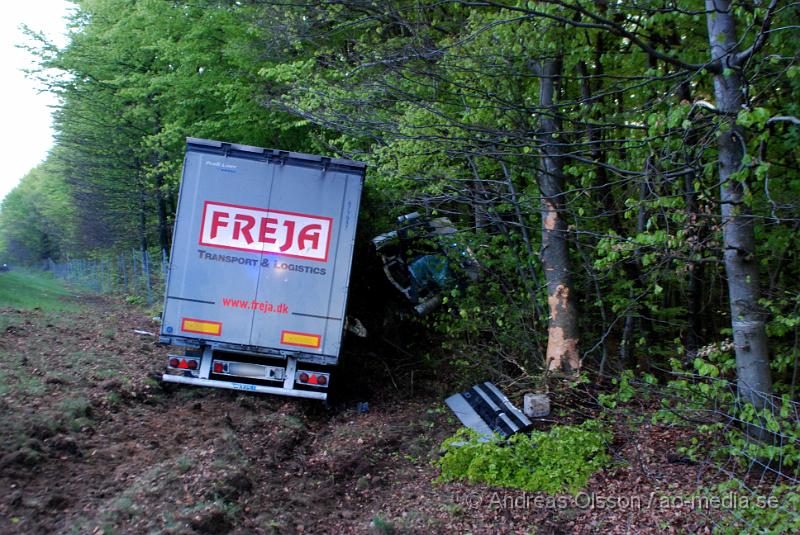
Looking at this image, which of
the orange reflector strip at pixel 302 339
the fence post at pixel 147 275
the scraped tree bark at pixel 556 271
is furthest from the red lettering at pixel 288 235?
the fence post at pixel 147 275

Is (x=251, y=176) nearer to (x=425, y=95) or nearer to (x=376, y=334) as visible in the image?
(x=425, y=95)

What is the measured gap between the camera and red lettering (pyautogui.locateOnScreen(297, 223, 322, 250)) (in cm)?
877

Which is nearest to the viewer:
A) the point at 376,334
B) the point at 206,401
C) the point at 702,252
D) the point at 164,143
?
the point at 702,252

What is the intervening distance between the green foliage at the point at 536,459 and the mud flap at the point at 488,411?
41cm

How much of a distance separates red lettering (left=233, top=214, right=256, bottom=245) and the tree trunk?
587 centimetres

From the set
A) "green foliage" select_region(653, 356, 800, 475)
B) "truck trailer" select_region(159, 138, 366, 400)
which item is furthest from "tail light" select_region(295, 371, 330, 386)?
"green foliage" select_region(653, 356, 800, 475)

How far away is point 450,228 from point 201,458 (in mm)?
5548

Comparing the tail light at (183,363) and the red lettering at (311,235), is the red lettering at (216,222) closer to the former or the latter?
the red lettering at (311,235)

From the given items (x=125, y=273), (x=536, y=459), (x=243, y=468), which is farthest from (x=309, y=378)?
(x=125, y=273)

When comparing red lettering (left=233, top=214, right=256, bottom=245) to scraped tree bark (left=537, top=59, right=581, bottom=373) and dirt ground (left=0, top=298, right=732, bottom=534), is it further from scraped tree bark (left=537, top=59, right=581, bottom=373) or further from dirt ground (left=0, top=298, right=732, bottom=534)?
scraped tree bark (left=537, top=59, right=581, bottom=373)

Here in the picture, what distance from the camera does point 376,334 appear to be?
11969 mm

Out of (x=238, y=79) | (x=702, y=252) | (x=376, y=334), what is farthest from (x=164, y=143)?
(x=702, y=252)

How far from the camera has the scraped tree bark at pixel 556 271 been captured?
846 cm

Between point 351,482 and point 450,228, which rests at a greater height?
point 450,228
